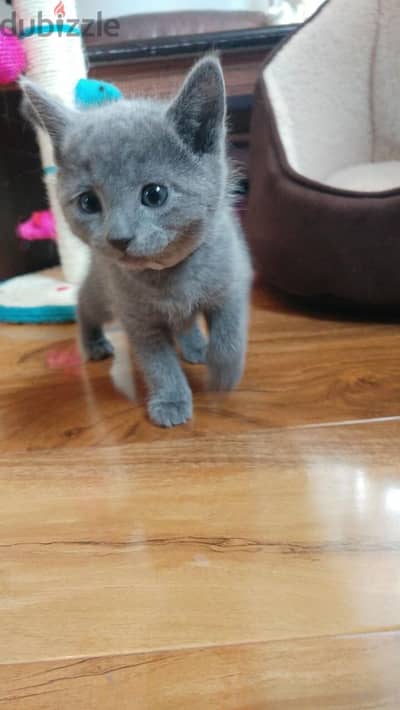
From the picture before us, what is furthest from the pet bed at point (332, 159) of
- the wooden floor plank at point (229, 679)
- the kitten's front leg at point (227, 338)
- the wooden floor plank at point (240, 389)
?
the wooden floor plank at point (229, 679)

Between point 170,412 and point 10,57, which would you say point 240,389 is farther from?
point 10,57

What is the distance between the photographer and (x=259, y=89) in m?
1.37

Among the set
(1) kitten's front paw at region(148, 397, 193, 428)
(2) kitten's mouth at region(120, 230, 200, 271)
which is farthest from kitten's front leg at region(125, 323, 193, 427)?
(2) kitten's mouth at region(120, 230, 200, 271)

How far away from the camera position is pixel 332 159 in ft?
5.05

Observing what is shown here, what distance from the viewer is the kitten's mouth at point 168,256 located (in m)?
0.74

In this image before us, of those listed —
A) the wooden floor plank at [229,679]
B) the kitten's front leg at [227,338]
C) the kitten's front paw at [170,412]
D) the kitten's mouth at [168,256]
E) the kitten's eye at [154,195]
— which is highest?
the kitten's eye at [154,195]

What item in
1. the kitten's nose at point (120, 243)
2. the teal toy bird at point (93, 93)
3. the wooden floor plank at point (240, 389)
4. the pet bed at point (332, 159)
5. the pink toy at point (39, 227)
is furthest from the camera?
the pink toy at point (39, 227)

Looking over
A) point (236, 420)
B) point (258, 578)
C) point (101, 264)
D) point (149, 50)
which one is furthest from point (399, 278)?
point (149, 50)

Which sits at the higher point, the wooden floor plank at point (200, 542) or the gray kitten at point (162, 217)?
the gray kitten at point (162, 217)

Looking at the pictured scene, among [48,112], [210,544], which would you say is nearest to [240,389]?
[210,544]

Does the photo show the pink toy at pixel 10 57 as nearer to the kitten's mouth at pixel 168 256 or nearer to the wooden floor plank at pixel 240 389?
the wooden floor plank at pixel 240 389

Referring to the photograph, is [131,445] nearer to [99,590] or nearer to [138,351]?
[138,351]

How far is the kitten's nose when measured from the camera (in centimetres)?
69

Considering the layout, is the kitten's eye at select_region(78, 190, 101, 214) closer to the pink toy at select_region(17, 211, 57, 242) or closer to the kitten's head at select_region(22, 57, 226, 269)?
the kitten's head at select_region(22, 57, 226, 269)
